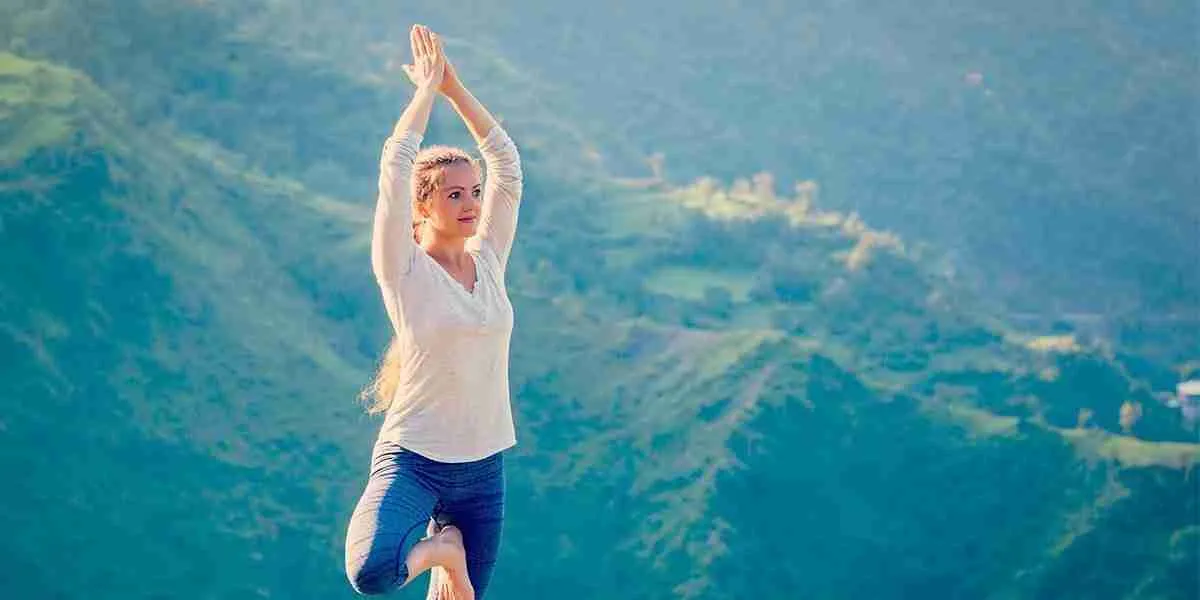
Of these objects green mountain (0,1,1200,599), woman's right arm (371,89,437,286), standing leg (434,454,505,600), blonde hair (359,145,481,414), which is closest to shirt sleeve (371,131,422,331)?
woman's right arm (371,89,437,286)

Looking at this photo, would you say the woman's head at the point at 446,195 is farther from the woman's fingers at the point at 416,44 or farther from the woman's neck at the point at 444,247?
the woman's fingers at the point at 416,44

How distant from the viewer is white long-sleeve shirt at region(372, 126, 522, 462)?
2611 millimetres

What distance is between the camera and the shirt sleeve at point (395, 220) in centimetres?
260

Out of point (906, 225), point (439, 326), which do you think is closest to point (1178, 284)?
point (906, 225)

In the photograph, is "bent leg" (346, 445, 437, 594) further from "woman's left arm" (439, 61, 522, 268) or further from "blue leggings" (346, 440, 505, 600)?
"woman's left arm" (439, 61, 522, 268)

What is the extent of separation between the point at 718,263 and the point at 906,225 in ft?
13.8

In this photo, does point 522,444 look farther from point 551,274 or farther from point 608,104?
point 608,104

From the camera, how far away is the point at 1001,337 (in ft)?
44.4

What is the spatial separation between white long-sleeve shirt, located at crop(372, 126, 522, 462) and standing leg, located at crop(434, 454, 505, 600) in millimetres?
47

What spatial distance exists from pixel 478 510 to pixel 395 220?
58cm

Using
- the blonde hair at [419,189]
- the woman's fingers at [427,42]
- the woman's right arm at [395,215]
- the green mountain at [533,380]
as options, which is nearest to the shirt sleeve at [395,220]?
the woman's right arm at [395,215]

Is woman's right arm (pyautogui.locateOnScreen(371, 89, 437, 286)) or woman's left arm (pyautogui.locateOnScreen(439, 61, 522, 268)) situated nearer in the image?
woman's right arm (pyautogui.locateOnScreen(371, 89, 437, 286))

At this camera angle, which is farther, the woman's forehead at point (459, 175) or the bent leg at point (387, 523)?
the woman's forehead at point (459, 175)

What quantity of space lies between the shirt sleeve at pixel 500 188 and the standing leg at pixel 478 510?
0.43 m
